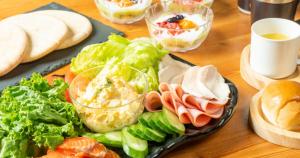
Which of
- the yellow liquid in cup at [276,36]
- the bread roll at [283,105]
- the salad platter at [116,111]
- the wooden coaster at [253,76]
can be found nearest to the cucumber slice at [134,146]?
the salad platter at [116,111]

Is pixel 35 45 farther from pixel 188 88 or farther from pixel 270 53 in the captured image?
pixel 270 53

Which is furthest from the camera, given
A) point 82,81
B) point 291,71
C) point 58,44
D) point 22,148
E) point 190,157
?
point 58,44

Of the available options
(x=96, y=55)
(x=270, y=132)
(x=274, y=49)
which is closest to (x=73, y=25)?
(x=96, y=55)

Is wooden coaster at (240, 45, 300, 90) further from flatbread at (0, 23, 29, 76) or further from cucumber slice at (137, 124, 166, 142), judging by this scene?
flatbread at (0, 23, 29, 76)

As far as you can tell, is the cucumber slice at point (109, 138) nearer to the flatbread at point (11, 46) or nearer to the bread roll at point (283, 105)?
the bread roll at point (283, 105)

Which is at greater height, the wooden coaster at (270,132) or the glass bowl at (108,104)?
the glass bowl at (108,104)

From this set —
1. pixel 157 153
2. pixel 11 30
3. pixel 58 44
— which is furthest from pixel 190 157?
pixel 11 30
